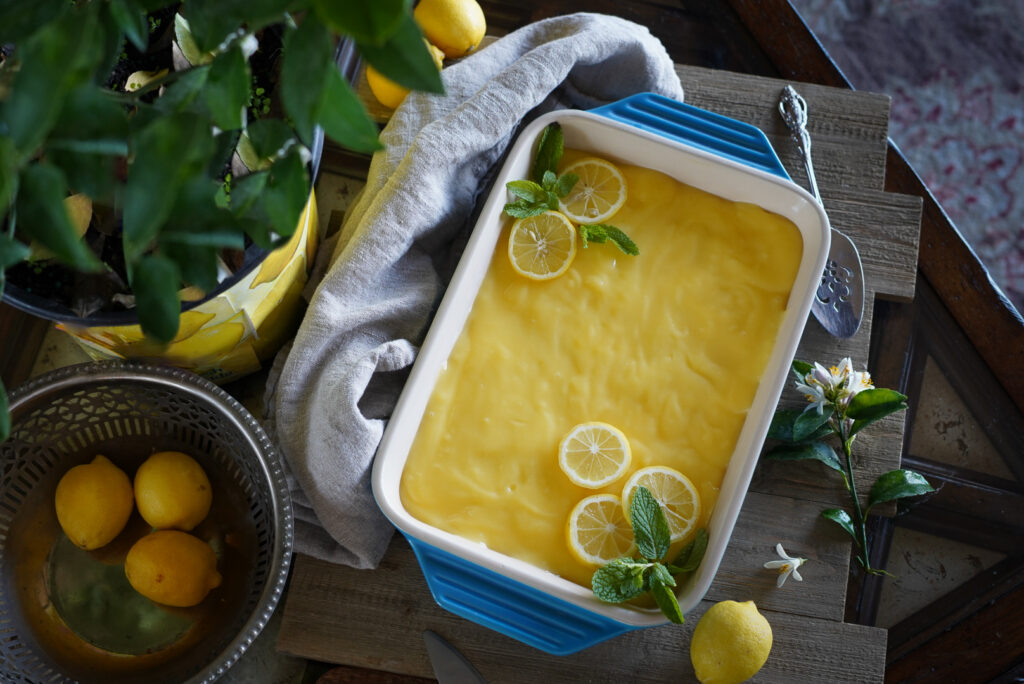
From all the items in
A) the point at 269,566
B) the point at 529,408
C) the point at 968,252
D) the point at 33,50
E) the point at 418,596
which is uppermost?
the point at 33,50

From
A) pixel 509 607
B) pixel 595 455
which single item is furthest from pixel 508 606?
pixel 595 455

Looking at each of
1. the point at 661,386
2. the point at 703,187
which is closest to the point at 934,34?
the point at 703,187

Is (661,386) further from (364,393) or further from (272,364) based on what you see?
(272,364)

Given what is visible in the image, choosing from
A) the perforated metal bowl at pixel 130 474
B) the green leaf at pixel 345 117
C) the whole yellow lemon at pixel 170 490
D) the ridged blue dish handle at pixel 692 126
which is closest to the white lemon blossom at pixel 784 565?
the ridged blue dish handle at pixel 692 126

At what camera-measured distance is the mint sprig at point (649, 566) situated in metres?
1.01

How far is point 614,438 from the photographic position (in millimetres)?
1100

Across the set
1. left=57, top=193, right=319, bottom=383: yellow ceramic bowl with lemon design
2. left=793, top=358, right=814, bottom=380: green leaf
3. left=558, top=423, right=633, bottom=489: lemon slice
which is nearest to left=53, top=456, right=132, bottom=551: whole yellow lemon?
left=57, top=193, right=319, bottom=383: yellow ceramic bowl with lemon design

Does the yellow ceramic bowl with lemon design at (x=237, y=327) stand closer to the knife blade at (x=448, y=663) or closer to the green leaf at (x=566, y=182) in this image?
the green leaf at (x=566, y=182)

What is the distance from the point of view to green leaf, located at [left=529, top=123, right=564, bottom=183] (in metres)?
1.17

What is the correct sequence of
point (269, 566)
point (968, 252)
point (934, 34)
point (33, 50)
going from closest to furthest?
point (33, 50), point (269, 566), point (968, 252), point (934, 34)

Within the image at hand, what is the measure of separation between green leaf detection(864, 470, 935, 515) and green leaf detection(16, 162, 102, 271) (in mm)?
1032

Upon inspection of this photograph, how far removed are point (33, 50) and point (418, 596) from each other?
Result: 875mm

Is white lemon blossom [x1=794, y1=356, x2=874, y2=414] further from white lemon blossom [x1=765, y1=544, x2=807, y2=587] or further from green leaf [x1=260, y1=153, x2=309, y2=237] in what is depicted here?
green leaf [x1=260, y1=153, x2=309, y2=237]

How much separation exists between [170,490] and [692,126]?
82cm
